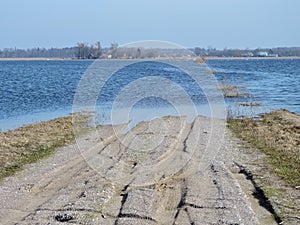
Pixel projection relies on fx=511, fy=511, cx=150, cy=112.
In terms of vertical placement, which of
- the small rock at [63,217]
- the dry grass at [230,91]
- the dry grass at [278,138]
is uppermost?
the small rock at [63,217]

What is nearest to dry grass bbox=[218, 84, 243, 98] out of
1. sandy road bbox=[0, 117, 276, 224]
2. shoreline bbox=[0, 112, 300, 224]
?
shoreline bbox=[0, 112, 300, 224]

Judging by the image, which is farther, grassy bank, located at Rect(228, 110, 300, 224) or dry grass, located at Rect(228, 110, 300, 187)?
dry grass, located at Rect(228, 110, 300, 187)

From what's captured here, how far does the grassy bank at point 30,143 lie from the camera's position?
16203 millimetres

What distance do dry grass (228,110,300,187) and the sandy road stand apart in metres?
1.23

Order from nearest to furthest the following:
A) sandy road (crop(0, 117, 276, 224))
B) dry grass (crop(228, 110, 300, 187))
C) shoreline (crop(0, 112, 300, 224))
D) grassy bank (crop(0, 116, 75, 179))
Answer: sandy road (crop(0, 117, 276, 224)) < shoreline (crop(0, 112, 300, 224)) < dry grass (crop(228, 110, 300, 187)) < grassy bank (crop(0, 116, 75, 179))

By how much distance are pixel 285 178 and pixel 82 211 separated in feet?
19.3

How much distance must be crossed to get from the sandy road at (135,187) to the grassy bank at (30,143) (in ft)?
1.93

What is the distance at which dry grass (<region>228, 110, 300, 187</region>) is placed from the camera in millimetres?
14677

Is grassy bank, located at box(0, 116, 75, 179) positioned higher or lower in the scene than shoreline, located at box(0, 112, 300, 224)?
lower

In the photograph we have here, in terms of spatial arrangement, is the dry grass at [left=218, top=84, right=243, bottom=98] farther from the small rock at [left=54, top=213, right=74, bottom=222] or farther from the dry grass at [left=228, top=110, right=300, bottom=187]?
the small rock at [left=54, top=213, right=74, bottom=222]

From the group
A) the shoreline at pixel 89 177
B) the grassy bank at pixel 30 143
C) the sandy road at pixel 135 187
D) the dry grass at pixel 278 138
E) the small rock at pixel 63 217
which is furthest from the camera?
the grassy bank at pixel 30 143

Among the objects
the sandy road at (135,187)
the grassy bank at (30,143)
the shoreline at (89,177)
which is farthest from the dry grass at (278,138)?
the grassy bank at (30,143)

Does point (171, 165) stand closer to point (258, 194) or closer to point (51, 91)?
point (258, 194)

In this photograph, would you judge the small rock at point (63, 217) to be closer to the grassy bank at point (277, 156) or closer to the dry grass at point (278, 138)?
the grassy bank at point (277, 156)
